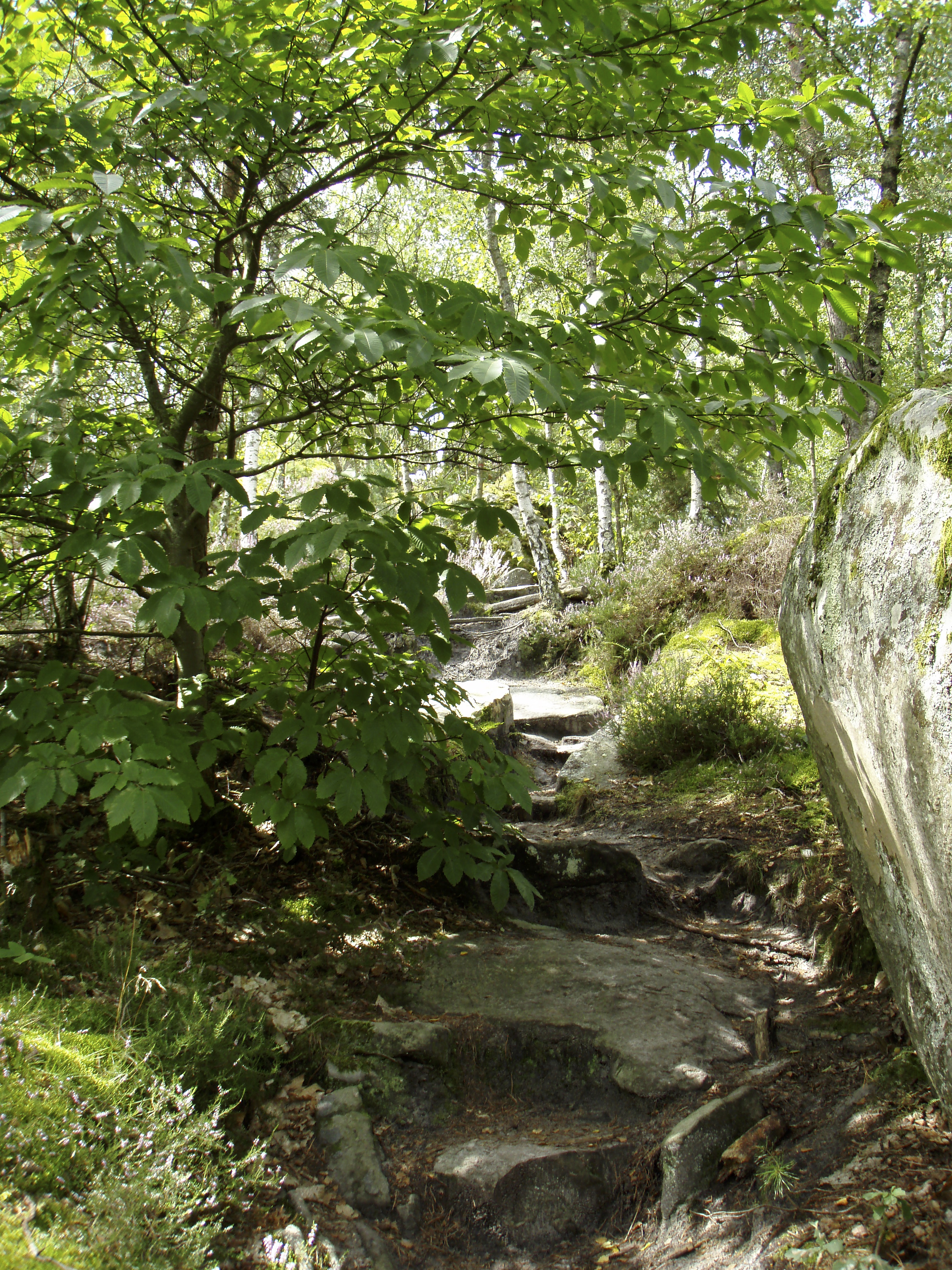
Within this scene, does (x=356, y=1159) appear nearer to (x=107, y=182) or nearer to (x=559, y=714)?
(x=107, y=182)

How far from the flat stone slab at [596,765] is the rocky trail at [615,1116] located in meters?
2.37

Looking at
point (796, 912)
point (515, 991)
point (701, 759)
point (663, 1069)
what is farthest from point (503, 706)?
point (663, 1069)

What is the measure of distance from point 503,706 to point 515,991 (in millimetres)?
4090

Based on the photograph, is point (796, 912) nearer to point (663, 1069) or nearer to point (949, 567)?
point (663, 1069)

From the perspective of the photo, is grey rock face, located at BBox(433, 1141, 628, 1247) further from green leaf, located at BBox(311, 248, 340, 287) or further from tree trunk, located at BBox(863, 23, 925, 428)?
tree trunk, located at BBox(863, 23, 925, 428)

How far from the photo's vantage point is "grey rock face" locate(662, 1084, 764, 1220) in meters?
2.28

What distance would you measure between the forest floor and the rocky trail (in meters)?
0.01

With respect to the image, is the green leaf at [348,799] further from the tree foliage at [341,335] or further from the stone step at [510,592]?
the stone step at [510,592]

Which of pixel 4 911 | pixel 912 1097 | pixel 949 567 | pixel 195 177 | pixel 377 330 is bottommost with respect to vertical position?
pixel 912 1097

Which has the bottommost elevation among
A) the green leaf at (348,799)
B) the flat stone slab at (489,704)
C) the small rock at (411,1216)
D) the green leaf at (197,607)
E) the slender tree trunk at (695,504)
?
the small rock at (411,1216)

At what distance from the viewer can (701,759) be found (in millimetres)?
6387

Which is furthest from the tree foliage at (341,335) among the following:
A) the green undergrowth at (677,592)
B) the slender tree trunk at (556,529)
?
the slender tree trunk at (556,529)

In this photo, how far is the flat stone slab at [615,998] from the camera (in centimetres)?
292

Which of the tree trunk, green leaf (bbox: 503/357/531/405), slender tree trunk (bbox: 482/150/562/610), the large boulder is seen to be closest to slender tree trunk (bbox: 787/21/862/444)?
the tree trunk
